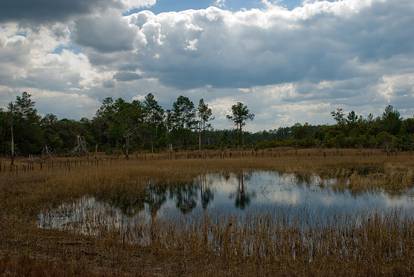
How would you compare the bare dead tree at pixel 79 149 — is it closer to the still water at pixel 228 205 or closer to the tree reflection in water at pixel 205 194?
the tree reflection in water at pixel 205 194

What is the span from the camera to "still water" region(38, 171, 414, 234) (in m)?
16.6

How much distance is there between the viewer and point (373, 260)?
1103 cm

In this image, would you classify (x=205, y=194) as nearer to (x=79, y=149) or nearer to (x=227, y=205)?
(x=227, y=205)

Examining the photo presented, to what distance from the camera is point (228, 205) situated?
2267 cm

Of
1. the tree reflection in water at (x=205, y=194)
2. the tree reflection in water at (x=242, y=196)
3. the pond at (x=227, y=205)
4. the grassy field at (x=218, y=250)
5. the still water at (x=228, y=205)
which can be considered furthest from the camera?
the tree reflection in water at (x=205, y=194)

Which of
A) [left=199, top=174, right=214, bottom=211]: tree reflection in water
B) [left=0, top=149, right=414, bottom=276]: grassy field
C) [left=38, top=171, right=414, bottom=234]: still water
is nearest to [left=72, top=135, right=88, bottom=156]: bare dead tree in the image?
[left=199, top=174, right=214, bottom=211]: tree reflection in water

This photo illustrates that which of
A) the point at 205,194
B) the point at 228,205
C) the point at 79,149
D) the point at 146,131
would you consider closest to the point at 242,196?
the point at 205,194

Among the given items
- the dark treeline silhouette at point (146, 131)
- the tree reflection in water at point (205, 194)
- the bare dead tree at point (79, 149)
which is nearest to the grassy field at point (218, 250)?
the tree reflection in water at point (205, 194)

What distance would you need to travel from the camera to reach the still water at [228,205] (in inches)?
655

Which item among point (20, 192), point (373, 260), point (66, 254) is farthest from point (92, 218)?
point (373, 260)

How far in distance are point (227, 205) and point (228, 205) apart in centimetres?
6

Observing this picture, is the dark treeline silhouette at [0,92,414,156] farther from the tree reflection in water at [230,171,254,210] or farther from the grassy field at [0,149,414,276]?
the grassy field at [0,149,414,276]

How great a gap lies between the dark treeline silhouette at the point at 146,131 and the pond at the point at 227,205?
41.0m

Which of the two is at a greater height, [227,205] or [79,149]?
[79,149]
